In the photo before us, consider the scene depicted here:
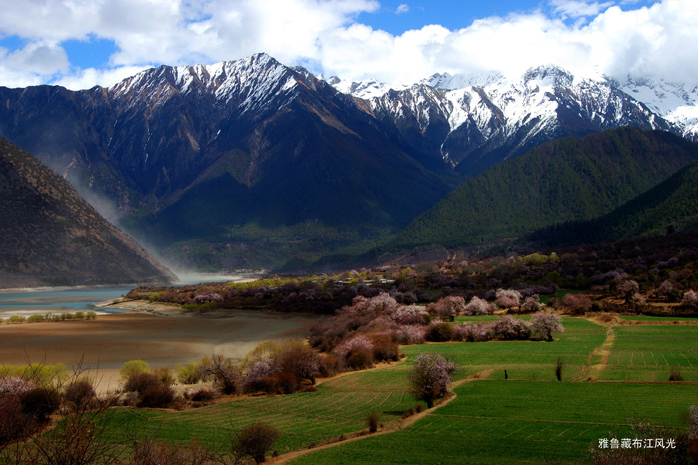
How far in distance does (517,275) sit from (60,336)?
74.2 m

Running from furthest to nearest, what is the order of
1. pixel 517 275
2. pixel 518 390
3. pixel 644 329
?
pixel 517 275
pixel 644 329
pixel 518 390

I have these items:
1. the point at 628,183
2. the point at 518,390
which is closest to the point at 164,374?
the point at 518,390

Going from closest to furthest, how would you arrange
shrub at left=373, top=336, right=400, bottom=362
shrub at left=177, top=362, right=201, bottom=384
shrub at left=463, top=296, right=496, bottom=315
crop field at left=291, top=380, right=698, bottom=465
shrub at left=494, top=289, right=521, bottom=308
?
1. crop field at left=291, top=380, right=698, bottom=465
2. shrub at left=177, top=362, right=201, bottom=384
3. shrub at left=373, top=336, right=400, bottom=362
4. shrub at left=463, top=296, right=496, bottom=315
5. shrub at left=494, top=289, right=521, bottom=308

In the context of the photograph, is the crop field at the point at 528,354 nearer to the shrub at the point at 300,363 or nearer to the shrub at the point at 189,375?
the shrub at the point at 300,363

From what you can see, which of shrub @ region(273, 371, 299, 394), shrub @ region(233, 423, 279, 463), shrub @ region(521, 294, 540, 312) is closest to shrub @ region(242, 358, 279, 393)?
shrub @ region(273, 371, 299, 394)

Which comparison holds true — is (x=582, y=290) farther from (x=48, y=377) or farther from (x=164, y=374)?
(x=48, y=377)

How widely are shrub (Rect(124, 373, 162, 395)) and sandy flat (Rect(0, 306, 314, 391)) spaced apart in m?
3.56

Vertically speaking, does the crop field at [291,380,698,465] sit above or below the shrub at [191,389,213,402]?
above

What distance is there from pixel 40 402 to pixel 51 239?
13586 centimetres

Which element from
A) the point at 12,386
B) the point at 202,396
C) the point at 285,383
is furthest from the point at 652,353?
the point at 12,386

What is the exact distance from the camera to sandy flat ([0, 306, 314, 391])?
172 ft

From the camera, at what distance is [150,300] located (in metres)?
118

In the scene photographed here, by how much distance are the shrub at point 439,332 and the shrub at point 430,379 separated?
87.6 feet

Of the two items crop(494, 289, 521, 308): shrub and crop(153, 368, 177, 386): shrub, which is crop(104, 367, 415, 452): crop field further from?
crop(494, 289, 521, 308): shrub
